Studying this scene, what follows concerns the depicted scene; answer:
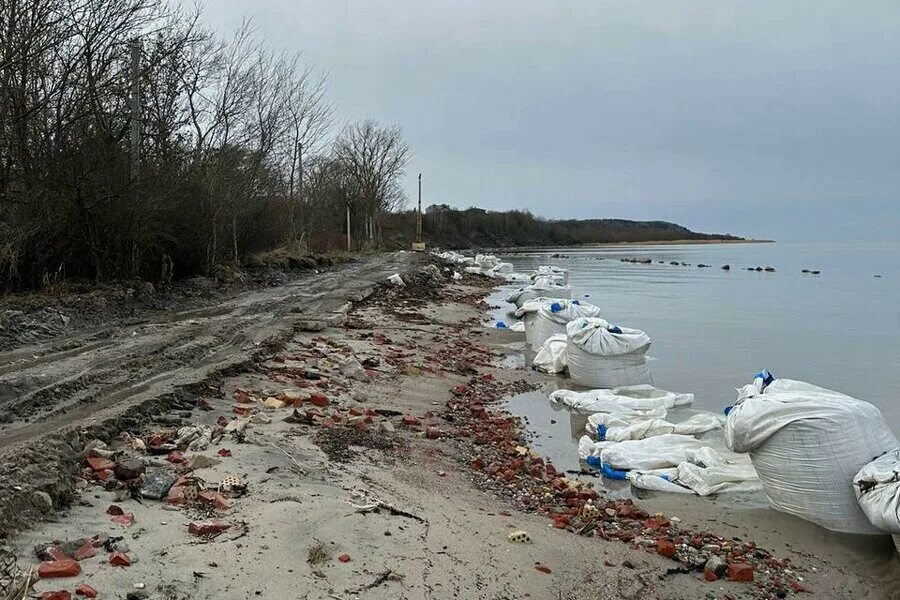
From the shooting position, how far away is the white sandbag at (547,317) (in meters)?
11.7

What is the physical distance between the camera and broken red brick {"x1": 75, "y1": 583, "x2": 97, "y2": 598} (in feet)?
8.32

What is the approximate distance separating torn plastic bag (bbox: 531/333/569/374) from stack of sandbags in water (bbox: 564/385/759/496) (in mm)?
2313

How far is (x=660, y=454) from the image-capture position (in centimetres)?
555

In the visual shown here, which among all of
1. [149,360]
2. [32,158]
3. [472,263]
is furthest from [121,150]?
[472,263]

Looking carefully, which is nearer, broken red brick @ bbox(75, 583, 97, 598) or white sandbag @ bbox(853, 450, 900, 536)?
broken red brick @ bbox(75, 583, 97, 598)

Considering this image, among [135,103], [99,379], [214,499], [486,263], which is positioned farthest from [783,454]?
[486,263]

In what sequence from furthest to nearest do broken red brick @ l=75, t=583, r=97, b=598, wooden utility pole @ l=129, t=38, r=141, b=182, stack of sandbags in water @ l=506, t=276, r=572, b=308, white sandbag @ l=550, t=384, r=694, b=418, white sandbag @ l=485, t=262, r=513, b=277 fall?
white sandbag @ l=485, t=262, r=513, b=277 → stack of sandbags in water @ l=506, t=276, r=572, b=308 → wooden utility pole @ l=129, t=38, r=141, b=182 → white sandbag @ l=550, t=384, r=694, b=418 → broken red brick @ l=75, t=583, r=97, b=598

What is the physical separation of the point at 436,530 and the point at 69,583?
1.73 meters

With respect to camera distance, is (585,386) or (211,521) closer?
(211,521)

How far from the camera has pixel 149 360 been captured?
6.77m

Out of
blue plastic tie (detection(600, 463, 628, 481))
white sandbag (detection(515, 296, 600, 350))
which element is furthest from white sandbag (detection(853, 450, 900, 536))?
white sandbag (detection(515, 296, 600, 350))

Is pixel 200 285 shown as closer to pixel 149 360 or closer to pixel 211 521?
pixel 149 360

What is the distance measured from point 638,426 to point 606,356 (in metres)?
2.72

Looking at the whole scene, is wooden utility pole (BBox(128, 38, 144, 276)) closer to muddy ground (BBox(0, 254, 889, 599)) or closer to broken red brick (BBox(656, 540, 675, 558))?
muddy ground (BBox(0, 254, 889, 599))
